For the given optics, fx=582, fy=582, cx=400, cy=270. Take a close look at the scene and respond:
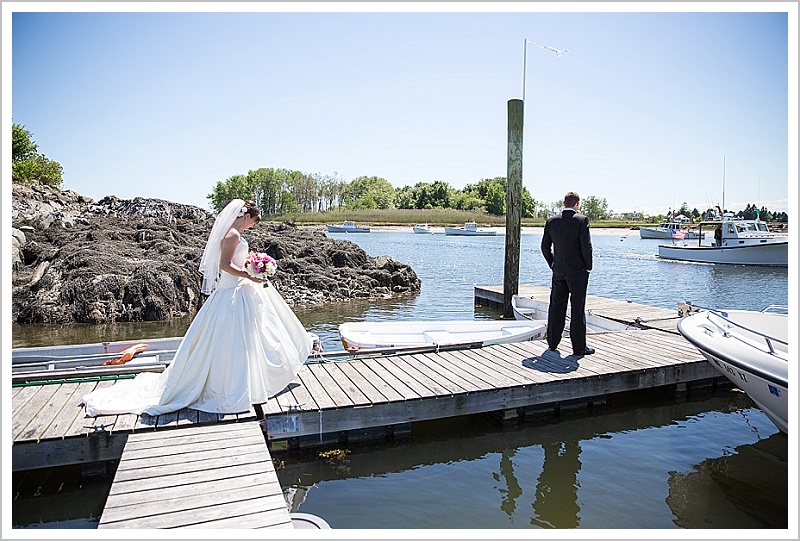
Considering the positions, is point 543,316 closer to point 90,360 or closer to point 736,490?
point 736,490

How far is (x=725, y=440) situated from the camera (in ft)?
21.1

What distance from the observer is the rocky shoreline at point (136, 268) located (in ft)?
44.5

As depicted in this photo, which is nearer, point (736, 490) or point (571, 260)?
point (736, 490)

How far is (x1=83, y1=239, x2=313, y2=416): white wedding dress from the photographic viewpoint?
538cm

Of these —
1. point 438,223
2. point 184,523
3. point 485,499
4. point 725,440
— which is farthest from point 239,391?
point 438,223

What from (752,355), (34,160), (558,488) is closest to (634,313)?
(752,355)

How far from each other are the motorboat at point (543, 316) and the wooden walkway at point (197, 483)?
6550mm

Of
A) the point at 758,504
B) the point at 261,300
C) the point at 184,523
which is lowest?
the point at 758,504

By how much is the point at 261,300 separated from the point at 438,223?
86.5 meters

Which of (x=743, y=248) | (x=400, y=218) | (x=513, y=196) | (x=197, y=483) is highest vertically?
(x=400, y=218)

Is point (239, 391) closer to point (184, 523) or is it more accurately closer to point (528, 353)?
point (184, 523)

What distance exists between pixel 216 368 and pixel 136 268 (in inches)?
400

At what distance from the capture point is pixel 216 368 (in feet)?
18.1

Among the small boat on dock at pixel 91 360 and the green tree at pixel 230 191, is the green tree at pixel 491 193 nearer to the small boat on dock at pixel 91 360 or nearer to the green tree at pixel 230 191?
the green tree at pixel 230 191
